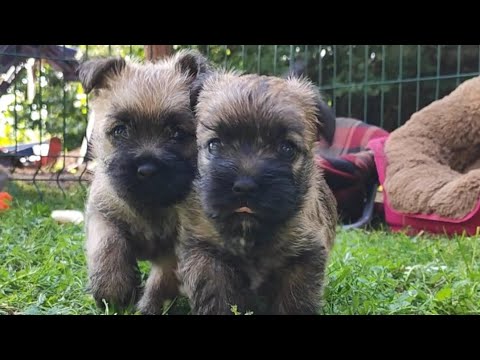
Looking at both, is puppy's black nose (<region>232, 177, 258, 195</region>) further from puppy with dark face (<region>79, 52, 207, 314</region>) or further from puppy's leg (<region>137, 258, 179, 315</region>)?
puppy's leg (<region>137, 258, 179, 315</region>)

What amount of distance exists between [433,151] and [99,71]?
3772 millimetres

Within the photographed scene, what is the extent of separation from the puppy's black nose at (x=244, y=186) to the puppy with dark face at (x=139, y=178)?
41cm

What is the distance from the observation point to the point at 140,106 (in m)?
2.59

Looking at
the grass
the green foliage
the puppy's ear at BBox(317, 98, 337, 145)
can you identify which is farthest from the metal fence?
the puppy's ear at BBox(317, 98, 337, 145)

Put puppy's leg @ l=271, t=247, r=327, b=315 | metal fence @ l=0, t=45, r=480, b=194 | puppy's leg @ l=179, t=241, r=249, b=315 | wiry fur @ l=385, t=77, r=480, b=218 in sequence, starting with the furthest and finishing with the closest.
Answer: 1. metal fence @ l=0, t=45, r=480, b=194
2. wiry fur @ l=385, t=77, r=480, b=218
3. puppy's leg @ l=271, t=247, r=327, b=315
4. puppy's leg @ l=179, t=241, r=249, b=315

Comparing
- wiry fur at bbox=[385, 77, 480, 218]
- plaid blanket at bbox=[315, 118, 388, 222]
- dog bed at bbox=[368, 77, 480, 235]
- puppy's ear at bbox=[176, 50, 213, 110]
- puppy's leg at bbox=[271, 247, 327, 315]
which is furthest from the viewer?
plaid blanket at bbox=[315, 118, 388, 222]

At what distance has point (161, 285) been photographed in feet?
9.21

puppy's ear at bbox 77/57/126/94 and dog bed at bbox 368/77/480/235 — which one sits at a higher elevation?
puppy's ear at bbox 77/57/126/94

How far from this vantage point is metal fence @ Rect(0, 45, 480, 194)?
6.57 meters

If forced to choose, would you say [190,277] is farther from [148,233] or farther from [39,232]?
[39,232]

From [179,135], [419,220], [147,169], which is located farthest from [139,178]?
[419,220]

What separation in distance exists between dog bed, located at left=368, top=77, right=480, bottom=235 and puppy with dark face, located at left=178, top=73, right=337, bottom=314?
276 cm

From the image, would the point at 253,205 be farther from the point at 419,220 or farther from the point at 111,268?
the point at 419,220

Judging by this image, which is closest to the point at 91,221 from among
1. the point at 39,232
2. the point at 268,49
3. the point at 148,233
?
the point at 148,233
